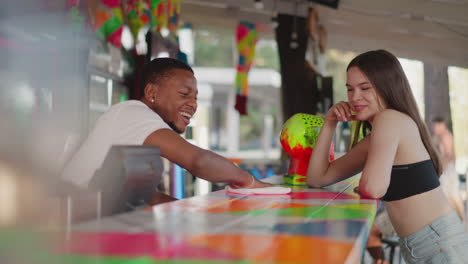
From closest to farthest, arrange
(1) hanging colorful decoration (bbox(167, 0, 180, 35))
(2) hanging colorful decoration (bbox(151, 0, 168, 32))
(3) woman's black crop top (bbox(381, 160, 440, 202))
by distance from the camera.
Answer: (3) woman's black crop top (bbox(381, 160, 440, 202)) < (2) hanging colorful decoration (bbox(151, 0, 168, 32)) < (1) hanging colorful decoration (bbox(167, 0, 180, 35))

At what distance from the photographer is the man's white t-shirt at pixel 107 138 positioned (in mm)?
1761

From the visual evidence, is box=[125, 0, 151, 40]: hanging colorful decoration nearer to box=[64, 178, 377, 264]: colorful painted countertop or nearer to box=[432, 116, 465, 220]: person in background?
box=[432, 116, 465, 220]: person in background

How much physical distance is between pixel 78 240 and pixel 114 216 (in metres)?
0.27

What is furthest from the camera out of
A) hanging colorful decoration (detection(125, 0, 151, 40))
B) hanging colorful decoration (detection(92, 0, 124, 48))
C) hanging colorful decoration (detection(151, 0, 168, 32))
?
hanging colorful decoration (detection(151, 0, 168, 32))

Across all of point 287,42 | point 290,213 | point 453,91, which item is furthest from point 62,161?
point 453,91

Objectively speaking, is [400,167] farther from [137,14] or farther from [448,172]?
[137,14]

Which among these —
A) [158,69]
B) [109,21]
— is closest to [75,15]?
[109,21]

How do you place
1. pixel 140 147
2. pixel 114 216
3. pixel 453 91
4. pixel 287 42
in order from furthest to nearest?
pixel 453 91
pixel 287 42
pixel 140 147
pixel 114 216

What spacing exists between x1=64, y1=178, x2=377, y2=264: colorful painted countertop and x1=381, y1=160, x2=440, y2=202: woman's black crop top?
0.58m

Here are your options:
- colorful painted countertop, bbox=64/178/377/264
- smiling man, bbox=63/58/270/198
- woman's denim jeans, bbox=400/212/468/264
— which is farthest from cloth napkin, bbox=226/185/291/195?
woman's denim jeans, bbox=400/212/468/264

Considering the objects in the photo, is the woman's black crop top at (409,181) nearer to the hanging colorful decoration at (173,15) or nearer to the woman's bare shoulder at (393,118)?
the woman's bare shoulder at (393,118)

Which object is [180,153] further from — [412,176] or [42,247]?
[42,247]

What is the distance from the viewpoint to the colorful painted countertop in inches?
28.5

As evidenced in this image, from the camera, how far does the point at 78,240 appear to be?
32.0 inches
